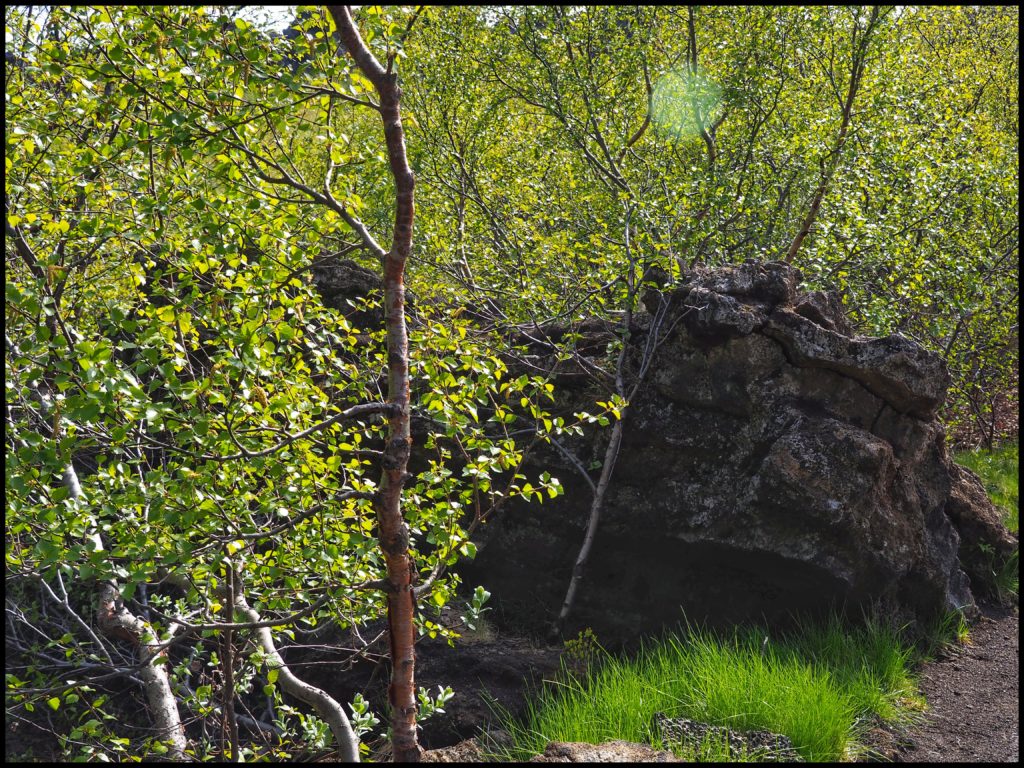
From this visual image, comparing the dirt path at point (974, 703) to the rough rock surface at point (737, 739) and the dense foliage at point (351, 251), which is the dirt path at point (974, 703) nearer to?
the rough rock surface at point (737, 739)

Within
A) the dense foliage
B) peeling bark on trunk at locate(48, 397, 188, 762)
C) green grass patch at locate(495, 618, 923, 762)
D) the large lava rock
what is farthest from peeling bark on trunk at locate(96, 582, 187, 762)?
the large lava rock

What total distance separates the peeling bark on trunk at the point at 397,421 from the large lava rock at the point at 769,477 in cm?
361

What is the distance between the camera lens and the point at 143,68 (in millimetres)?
4305

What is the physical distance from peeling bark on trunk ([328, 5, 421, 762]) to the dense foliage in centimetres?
15

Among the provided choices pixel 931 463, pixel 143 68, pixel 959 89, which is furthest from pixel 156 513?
pixel 959 89

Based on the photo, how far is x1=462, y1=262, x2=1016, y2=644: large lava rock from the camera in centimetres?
703

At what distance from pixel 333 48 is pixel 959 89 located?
12.6m

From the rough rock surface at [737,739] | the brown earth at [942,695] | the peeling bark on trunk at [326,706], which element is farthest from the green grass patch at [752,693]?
the peeling bark on trunk at [326,706]

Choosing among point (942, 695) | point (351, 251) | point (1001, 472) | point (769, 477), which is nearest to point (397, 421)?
point (769, 477)

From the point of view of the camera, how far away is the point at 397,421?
4461 mm

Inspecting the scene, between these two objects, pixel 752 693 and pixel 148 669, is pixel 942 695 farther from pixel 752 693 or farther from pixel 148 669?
pixel 148 669

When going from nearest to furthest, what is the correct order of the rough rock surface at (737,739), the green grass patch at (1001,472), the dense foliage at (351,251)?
the dense foliage at (351,251) → the rough rock surface at (737,739) → the green grass patch at (1001,472)

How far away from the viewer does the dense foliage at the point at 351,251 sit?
4.30m

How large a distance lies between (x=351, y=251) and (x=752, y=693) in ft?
20.6
